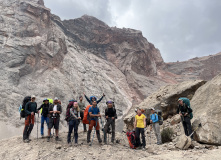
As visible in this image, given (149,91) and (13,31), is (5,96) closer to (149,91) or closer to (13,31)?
(13,31)

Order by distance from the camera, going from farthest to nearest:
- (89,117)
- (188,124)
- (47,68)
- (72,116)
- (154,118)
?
1. (47,68)
2. (154,118)
3. (188,124)
4. (89,117)
5. (72,116)

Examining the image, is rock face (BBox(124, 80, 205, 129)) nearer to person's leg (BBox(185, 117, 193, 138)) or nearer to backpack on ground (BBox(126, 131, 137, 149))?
person's leg (BBox(185, 117, 193, 138))

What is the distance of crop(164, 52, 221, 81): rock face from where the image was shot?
59875 mm

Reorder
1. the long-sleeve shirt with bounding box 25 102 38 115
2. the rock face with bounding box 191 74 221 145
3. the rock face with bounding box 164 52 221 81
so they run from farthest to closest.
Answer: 1. the rock face with bounding box 164 52 221 81
2. the long-sleeve shirt with bounding box 25 102 38 115
3. the rock face with bounding box 191 74 221 145

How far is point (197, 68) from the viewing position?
64.7 metres

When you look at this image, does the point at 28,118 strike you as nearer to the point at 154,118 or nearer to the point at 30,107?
the point at 30,107

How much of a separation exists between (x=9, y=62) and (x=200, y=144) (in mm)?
25642

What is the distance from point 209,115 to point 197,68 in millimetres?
64133

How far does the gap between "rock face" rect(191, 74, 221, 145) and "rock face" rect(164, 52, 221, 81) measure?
50.8 metres

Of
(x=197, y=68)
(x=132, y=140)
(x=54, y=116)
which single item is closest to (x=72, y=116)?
(x=54, y=116)

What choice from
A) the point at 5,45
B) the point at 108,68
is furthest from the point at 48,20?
the point at 108,68

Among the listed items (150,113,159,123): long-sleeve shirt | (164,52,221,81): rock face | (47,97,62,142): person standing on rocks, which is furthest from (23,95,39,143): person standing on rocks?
(164,52,221,81): rock face

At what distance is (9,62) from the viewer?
24.4m

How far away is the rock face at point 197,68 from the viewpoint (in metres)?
59.9
